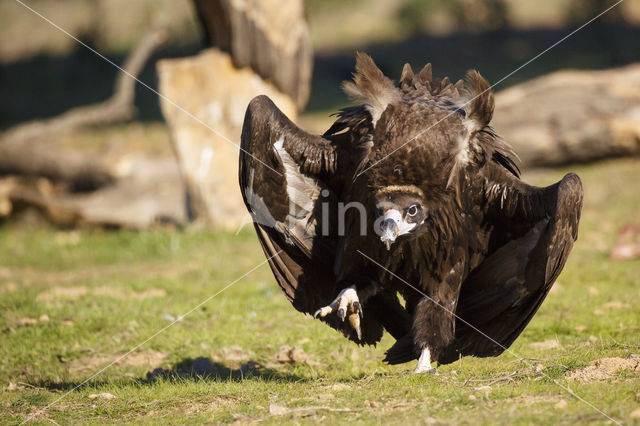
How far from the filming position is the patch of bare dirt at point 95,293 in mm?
8180

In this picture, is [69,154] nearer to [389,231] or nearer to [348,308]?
[348,308]

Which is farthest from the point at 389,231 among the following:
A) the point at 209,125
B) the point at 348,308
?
the point at 209,125

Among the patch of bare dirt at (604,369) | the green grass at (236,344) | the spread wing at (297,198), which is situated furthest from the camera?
the spread wing at (297,198)

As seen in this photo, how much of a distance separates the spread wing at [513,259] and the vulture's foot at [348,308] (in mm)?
780

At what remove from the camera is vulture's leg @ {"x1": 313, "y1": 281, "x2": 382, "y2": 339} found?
5320mm

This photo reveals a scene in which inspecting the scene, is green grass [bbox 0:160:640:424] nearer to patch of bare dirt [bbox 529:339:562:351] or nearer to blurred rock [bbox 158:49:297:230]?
patch of bare dirt [bbox 529:339:562:351]

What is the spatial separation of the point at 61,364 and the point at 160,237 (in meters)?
4.75

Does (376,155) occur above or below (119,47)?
below

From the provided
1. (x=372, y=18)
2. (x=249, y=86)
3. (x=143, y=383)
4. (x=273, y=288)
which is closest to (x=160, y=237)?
(x=249, y=86)

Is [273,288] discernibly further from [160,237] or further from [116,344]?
[160,237]

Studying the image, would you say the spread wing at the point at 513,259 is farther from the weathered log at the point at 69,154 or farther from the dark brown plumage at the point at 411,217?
the weathered log at the point at 69,154

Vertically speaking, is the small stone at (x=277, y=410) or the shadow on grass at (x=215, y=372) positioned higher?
the small stone at (x=277, y=410)

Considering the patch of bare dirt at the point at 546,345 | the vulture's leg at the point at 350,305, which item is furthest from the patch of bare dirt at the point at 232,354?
the patch of bare dirt at the point at 546,345

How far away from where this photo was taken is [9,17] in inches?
1100
